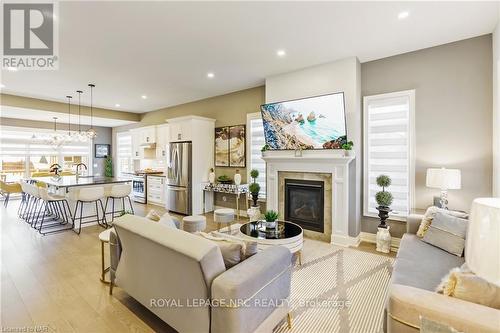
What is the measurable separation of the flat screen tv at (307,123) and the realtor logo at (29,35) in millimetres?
3198

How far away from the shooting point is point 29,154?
29.2ft

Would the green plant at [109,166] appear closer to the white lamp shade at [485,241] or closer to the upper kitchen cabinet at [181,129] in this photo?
the upper kitchen cabinet at [181,129]

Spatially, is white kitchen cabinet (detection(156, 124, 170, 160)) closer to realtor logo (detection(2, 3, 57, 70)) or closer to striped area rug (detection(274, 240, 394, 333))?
realtor logo (detection(2, 3, 57, 70))

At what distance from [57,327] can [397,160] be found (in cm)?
458

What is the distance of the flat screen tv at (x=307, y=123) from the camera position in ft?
12.6

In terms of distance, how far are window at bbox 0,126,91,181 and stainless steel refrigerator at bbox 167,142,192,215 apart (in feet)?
18.1

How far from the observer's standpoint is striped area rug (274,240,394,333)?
6.77 ft

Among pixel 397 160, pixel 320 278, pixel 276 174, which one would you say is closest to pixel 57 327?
pixel 320 278

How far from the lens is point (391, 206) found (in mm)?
3910

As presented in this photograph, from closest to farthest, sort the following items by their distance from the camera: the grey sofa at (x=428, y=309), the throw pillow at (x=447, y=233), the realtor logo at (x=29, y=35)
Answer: the grey sofa at (x=428, y=309) < the throw pillow at (x=447, y=233) < the realtor logo at (x=29, y=35)

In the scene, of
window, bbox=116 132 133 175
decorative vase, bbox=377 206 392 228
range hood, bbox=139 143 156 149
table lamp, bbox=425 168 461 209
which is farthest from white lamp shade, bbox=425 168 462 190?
window, bbox=116 132 133 175

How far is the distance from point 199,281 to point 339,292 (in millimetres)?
1705

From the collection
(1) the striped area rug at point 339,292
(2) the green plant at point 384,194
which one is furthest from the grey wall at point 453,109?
(1) the striped area rug at point 339,292

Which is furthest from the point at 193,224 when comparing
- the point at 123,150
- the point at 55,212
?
the point at 123,150
